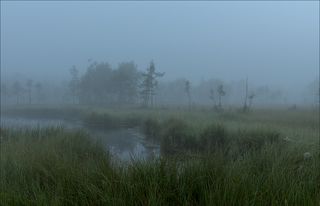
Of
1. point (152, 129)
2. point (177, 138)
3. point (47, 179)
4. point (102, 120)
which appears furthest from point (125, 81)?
point (47, 179)

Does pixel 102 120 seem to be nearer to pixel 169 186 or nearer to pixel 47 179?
pixel 47 179

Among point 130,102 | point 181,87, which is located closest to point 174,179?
point 130,102

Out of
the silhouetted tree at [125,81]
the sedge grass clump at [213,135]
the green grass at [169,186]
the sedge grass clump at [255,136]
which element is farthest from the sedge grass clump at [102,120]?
the silhouetted tree at [125,81]

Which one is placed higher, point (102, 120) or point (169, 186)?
point (169, 186)

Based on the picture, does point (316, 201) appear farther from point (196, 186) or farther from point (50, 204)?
point (50, 204)

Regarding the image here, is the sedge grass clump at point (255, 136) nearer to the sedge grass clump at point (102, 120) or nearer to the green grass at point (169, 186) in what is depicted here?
the green grass at point (169, 186)

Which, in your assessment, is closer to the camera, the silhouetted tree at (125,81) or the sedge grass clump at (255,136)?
the sedge grass clump at (255,136)

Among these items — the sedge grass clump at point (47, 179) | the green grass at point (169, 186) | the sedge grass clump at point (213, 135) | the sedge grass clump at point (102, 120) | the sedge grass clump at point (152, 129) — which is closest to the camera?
the green grass at point (169, 186)

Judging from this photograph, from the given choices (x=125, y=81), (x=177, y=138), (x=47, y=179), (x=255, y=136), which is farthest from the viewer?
(x=125, y=81)

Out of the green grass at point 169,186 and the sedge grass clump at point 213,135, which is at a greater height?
the green grass at point 169,186

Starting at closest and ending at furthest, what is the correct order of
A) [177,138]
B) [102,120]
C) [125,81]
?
[177,138]
[102,120]
[125,81]

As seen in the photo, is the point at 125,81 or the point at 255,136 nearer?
the point at 255,136

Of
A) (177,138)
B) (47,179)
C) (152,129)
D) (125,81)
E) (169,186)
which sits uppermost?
(125,81)

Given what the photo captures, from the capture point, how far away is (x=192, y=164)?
601 centimetres
